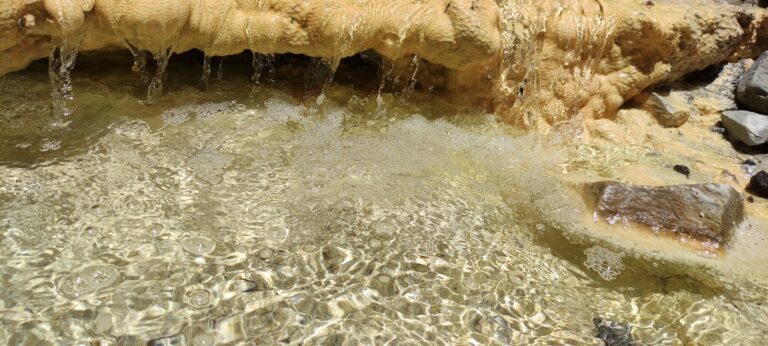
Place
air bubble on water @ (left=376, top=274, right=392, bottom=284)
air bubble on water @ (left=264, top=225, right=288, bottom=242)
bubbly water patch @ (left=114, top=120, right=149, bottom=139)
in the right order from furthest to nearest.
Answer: bubbly water patch @ (left=114, top=120, right=149, bottom=139), air bubble on water @ (left=264, top=225, right=288, bottom=242), air bubble on water @ (left=376, top=274, right=392, bottom=284)

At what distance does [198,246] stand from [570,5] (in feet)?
10.3

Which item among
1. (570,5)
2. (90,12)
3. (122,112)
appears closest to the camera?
(90,12)

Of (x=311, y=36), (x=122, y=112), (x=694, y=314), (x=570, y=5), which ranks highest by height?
(x=570, y=5)

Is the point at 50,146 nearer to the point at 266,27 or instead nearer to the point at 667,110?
the point at 266,27

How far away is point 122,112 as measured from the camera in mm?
3572

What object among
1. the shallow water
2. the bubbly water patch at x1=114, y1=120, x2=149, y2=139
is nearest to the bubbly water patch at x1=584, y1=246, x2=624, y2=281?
the shallow water

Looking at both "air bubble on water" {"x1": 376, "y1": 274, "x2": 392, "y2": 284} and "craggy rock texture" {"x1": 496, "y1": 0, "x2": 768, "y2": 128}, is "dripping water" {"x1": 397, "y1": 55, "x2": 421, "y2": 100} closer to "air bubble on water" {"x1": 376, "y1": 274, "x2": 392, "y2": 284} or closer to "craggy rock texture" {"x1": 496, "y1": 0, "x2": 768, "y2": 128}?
"craggy rock texture" {"x1": 496, "y1": 0, "x2": 768, "y2": 128}

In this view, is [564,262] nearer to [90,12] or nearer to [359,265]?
[359,265]

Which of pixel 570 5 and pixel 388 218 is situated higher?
pixel 570 5

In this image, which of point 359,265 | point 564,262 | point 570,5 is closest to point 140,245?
point 359,265

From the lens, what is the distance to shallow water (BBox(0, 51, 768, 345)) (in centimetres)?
234

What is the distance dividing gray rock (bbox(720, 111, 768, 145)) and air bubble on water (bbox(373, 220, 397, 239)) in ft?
10.3

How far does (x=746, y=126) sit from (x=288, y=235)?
370 cm

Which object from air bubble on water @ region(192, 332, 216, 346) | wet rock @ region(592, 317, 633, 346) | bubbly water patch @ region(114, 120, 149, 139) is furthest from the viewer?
bubbly water patch @ region(114, 120, 149, 139)
